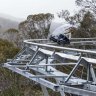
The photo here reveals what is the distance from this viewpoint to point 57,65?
7.55 m

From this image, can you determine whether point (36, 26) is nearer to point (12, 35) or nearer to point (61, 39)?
point (12, 35)

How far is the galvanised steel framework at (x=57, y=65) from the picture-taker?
6242 millimetres

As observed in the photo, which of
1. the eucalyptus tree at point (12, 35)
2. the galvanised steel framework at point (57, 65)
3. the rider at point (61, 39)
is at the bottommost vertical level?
the eucalyptus tree at point (12, 35)

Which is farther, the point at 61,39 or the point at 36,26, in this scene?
the point at 36,26

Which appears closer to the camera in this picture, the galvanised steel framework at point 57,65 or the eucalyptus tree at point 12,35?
the galvanised steel framework at point 57,65

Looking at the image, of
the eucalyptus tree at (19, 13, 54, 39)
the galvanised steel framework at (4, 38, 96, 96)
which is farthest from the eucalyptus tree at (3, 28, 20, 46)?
the galvanised steel framework at (4, 38, 96, 96)

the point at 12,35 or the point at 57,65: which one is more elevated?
the point at 57,65

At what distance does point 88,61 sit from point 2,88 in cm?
1080

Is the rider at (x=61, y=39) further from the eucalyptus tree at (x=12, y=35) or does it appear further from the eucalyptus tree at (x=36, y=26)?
the eucalyptus tree at (x=12, y=35)

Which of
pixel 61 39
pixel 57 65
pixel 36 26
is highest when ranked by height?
pixel 61 39

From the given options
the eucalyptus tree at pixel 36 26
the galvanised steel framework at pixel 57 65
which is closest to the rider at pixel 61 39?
the galvanised steel framework at pixel 57 65

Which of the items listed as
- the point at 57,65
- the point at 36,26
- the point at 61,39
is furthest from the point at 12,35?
the point at 57,65

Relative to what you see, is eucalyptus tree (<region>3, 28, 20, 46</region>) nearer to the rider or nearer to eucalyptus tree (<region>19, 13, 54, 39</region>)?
eucalyptus tree (<region>19, 13, 54, 39</region>)

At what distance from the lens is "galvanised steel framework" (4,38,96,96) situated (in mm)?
6242
